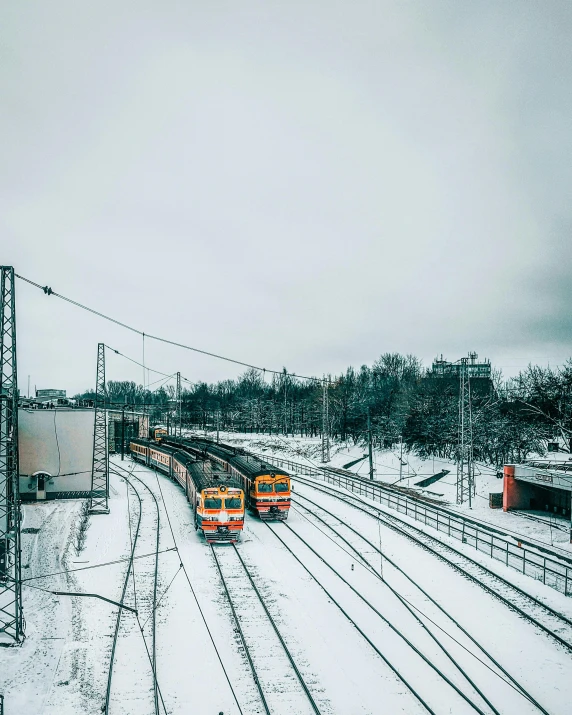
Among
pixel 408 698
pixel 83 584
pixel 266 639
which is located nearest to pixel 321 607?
pixel 266 639

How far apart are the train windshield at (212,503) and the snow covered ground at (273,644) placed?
6.22 ft

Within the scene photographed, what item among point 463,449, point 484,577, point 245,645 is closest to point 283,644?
point 245,645

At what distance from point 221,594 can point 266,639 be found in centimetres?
367

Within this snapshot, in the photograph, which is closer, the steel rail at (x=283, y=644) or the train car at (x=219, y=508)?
the steel rail at (x=283, y=644)

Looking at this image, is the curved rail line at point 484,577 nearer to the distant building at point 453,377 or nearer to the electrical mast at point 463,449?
the electrical mast at point 463,449

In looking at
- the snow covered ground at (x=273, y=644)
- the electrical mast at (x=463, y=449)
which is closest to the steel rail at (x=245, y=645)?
the snow covered ground at (x=273, y=644)

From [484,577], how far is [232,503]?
11.1 m

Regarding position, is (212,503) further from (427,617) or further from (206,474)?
(427,617)

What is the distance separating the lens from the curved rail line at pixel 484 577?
1611 centimetres

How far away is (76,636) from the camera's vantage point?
14.9 m

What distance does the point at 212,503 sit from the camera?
2370 cm

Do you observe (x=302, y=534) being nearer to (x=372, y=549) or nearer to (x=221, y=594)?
(x=372, y=549)

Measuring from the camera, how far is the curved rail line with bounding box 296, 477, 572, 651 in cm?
1611

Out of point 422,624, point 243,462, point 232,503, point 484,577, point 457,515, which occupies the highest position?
point 243,462
